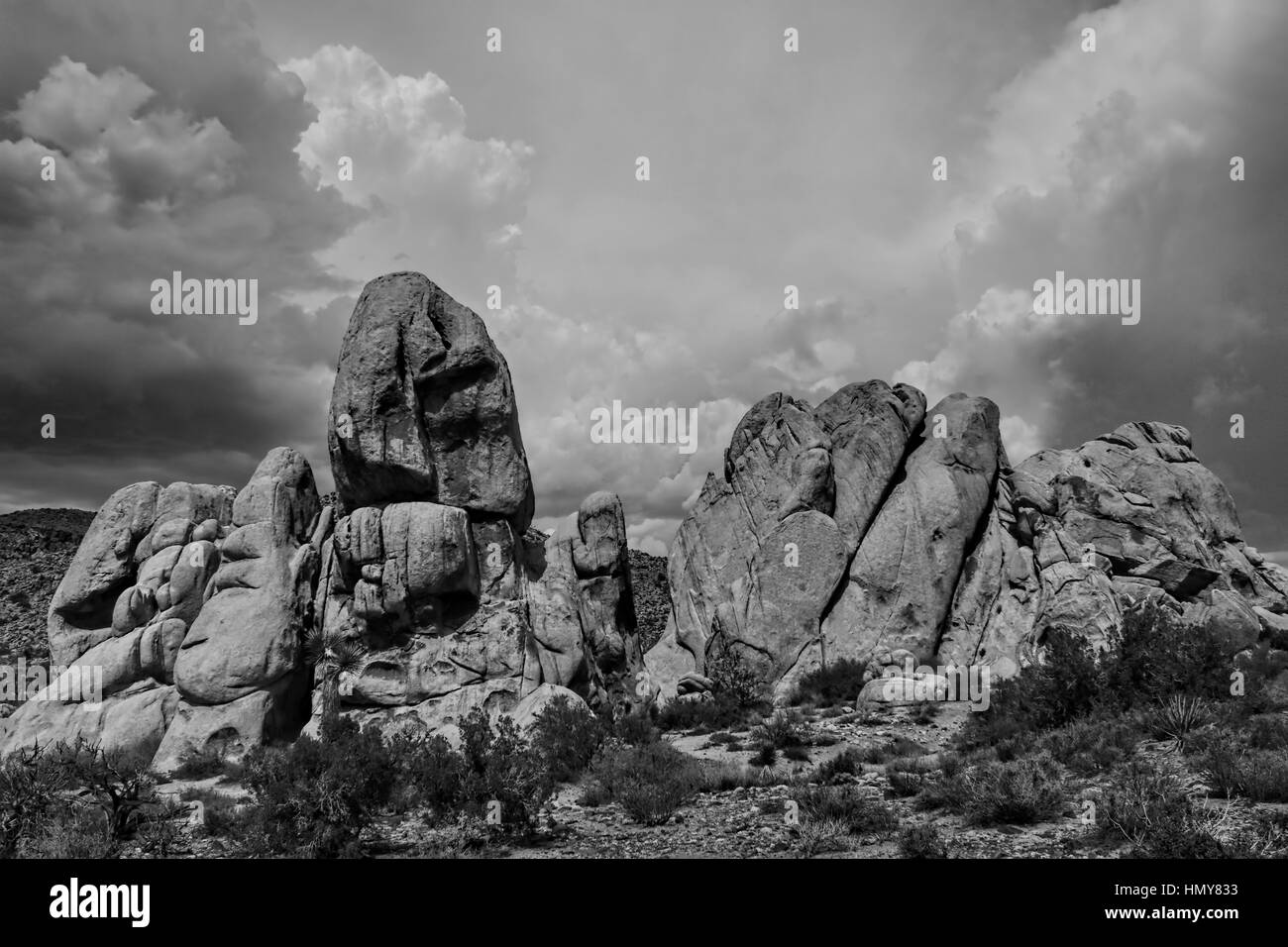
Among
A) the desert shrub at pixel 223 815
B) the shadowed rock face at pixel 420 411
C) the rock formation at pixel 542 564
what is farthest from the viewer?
the shadowed rock face at pixel 420 411

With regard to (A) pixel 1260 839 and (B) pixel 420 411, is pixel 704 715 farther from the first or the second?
(A) pixel 1260 839

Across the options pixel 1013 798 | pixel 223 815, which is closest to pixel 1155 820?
pixel 1013 798

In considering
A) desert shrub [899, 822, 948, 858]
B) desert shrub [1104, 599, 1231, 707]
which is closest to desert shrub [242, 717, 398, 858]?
desert shrub [899, 822, 948, 858]

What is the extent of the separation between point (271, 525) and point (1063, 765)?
2102 cm

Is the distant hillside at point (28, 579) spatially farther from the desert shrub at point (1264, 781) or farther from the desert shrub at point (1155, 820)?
the desert shrub at point (1264, 781)

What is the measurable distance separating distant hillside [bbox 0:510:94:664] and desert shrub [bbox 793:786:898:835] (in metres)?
32.9

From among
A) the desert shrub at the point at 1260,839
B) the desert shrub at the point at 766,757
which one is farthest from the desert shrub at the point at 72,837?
the desert shrub at the point at 1260,839

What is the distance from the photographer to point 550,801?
479 inches

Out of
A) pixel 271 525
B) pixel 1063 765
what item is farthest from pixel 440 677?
pixel 1063 765

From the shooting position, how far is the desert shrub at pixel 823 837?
31.5 feet

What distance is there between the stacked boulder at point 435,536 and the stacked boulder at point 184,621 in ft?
4.98

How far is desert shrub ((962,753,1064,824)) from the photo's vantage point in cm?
1027

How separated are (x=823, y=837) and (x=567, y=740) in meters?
7.24

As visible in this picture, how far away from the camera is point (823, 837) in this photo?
9.84m
